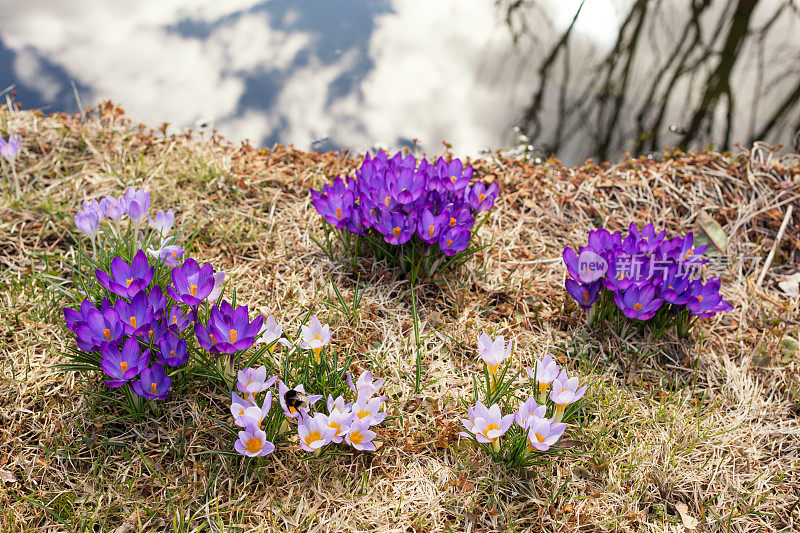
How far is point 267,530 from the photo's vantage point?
169 cm

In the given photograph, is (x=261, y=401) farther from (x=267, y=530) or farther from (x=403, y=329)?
(x=403, y=329)

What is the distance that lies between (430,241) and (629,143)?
7.24 feet

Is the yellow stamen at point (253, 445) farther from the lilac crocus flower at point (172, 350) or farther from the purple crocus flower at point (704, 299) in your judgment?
the purple crocus flower at point (704, 299)

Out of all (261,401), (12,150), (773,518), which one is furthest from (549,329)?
(12,150)

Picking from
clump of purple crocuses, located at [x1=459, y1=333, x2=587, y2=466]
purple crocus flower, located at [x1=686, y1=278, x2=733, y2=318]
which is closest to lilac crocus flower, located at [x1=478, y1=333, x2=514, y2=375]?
clump of purple crocuses, located at [x1=459, y1=333, x2=587, y2=466]

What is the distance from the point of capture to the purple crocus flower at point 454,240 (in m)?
2.30

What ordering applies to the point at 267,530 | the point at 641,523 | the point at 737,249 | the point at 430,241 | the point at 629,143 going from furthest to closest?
1. the point at 629,143
2. the point at 737,249
3. the point at 430,241
4. the point at 641,523
5. the point at 267,530

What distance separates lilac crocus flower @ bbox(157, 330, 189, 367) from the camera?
1786mm

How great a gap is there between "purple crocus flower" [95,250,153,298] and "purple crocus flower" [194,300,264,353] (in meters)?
0.28

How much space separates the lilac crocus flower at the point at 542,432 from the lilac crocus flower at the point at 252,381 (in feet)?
2.61

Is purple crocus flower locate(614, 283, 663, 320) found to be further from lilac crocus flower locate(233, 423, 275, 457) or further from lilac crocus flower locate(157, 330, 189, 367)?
lilac crocus flower locate(157, 330, 189, 367)

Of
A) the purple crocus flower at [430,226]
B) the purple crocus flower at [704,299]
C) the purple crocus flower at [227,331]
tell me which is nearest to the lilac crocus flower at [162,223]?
the purple crocus flower at [227,331]

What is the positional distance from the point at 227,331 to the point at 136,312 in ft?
0.95

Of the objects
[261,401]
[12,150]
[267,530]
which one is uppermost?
[12,150]
